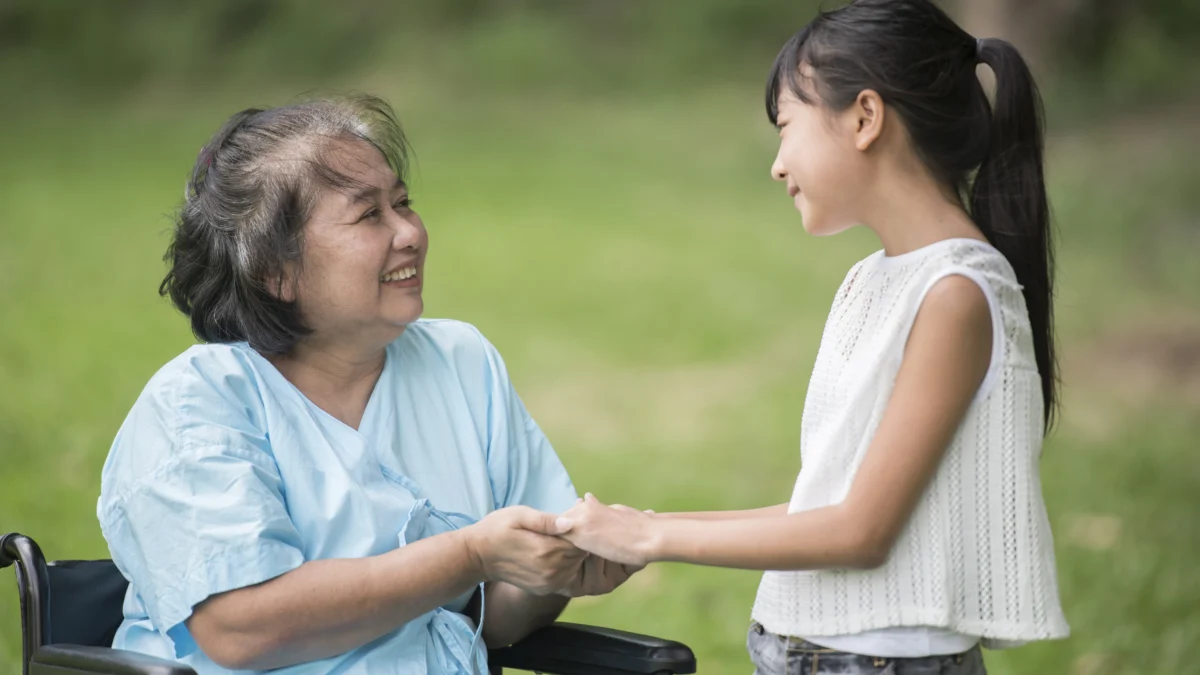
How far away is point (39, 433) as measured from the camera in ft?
19.2

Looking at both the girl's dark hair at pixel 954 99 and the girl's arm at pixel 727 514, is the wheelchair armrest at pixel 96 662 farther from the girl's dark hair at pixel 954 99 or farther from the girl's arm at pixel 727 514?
the girl's dark hair at pixel 954 99

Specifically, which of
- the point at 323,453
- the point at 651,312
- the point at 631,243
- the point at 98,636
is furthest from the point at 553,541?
the point at 631,243

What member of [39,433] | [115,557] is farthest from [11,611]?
[115,557]

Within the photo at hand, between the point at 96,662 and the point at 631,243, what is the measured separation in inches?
268

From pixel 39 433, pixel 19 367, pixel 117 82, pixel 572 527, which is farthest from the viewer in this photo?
pixel 117 82

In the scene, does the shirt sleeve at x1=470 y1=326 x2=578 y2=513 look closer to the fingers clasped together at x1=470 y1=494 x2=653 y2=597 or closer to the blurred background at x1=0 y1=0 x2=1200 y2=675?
the fingers clasped together at x1=470 y1=494 x2=653 y2=597

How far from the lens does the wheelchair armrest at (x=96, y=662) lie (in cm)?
176

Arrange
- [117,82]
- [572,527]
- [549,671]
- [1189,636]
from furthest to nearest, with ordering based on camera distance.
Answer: [117,82], [1189,636], [549,671], [572,527]

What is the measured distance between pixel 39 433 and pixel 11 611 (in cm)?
188

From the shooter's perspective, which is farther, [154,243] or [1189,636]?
[154,243]

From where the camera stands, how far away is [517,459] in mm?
2266

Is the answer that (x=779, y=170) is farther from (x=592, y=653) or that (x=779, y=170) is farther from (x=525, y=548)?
(x=592, y=653)

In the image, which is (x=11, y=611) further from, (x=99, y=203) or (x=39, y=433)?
(x=99, y=203)

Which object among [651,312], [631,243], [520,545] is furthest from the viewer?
[631,243]
